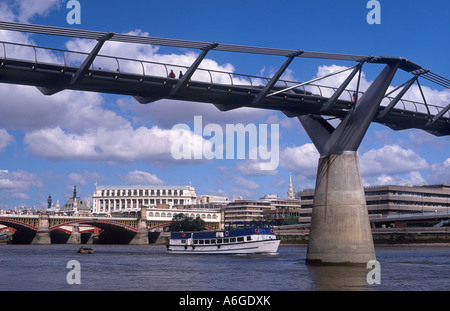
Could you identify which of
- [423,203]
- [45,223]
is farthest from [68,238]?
[423,203]

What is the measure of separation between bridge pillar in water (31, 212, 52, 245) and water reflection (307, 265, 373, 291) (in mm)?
120021

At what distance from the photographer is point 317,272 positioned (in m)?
43.6

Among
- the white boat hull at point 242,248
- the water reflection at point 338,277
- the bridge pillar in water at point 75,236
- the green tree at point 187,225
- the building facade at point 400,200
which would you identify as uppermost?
the building facade at point 400,200

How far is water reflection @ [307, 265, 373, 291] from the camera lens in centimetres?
3528

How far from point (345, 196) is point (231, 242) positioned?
3838 cm

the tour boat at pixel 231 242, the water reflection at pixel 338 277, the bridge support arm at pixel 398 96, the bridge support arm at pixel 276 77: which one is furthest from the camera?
the tour boat at pixel 231 242

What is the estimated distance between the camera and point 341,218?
46.9 metres

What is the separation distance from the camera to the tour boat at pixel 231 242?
262ft

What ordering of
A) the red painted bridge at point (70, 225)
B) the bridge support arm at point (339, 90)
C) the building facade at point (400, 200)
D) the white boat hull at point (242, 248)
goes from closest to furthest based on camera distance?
the bridge support arm at point (339, 90) → the white boat hull at point (242, 248) → the building facade at point (400, 200) → the red painted bridge at point (70, 225)

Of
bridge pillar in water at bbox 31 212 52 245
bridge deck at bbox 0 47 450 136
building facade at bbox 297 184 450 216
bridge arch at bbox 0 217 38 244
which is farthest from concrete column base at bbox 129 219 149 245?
bridge deck at bbox 0 47 450 136

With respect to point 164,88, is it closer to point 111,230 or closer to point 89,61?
point 89,61

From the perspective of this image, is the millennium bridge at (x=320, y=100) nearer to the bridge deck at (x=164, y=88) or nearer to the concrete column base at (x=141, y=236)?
the bridge deck at (x=164, y=88)

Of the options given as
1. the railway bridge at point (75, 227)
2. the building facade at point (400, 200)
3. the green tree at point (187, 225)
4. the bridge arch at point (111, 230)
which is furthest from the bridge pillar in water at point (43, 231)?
the building facade at point (400, 200)

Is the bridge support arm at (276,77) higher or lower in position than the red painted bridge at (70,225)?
higher
